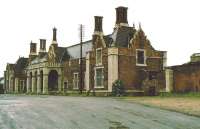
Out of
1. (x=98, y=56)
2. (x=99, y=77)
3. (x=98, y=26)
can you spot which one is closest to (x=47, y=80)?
(x=98, y=26)

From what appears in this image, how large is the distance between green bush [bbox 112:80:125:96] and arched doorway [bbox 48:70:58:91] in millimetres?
23789

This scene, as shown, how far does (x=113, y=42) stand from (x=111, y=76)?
474 cm

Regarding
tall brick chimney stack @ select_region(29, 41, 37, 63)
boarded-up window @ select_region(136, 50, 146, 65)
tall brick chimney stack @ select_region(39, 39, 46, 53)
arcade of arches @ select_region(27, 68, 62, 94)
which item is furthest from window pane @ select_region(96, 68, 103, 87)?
tall brick chimney stack @ select_region(29, 41, 37, 63)

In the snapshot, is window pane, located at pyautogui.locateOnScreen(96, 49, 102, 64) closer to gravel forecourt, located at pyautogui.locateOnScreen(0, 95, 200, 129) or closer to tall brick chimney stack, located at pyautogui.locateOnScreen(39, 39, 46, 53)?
gravel forecourt, located at pyautogui.locateOnScreen(0, 95, 200, 129)

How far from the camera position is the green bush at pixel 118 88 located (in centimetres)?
4873

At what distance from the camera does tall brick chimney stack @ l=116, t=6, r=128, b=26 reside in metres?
Answer: 54.0

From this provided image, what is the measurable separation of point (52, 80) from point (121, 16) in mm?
23839

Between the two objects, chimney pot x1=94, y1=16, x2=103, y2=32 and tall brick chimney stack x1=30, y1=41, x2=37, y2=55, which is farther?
tall brick chimney stack x1=30, y1=41, x2=37, y2=55

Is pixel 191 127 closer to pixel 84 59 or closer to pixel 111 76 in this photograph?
pixel 111 76

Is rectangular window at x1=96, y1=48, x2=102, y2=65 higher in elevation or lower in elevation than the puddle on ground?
higher

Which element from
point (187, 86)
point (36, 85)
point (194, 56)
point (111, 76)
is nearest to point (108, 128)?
point (187, 86)

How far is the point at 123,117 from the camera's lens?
19.5 meters

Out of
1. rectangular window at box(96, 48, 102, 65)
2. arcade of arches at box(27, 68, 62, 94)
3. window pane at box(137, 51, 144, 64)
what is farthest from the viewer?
arcade of arches at box(27, 68, 62, 94)

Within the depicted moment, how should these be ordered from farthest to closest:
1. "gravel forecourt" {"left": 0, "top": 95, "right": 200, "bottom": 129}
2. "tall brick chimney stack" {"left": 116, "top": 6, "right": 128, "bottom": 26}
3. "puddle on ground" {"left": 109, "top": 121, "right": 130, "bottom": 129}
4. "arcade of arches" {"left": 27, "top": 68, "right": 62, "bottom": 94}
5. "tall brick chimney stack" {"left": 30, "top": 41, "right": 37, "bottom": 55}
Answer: "tall brick chimney stack" {"left": 30, "top": 41, "right": 37, "bottom": 55} → "arcade of arches" {"left": 27, "top": 68, "right": 62, "bottom": 94} → "tall brick chimney stack" {"left": 116, "top": 6, "right": 128, "bottom": 26} → "gravel forecourt" {"left": 0, "top": 95, "right": 200, "bottom": 129} → "puddle on ground" {"left": 109, "top": 121, "right": 130, "bottom": 129}
